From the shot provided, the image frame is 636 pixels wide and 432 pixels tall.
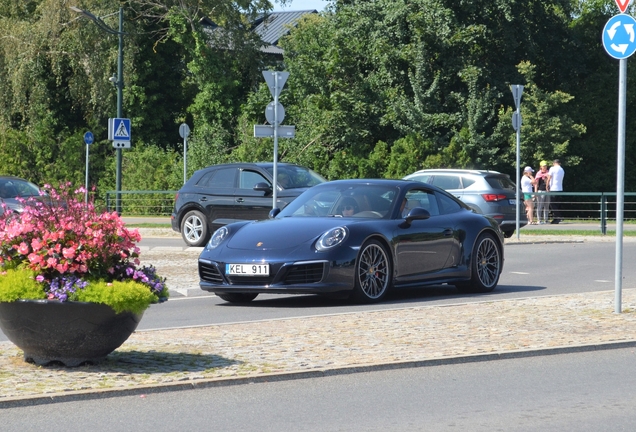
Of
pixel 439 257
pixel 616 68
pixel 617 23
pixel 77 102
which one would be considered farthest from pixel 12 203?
pixel 616 68

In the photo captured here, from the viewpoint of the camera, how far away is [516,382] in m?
8.29

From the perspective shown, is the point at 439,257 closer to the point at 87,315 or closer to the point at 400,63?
the point at 87,315

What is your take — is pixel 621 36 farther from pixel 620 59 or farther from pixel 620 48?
pixel 620 59

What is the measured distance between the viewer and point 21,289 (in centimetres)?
809

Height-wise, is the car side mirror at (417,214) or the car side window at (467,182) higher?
the car side window at (467,182)

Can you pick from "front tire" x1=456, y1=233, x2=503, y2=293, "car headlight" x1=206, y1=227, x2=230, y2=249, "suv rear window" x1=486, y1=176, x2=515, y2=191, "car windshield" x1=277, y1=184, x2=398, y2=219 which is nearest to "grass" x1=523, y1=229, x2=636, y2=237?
"suv rear window" x1=486, y1=176, x2=515, y2=191

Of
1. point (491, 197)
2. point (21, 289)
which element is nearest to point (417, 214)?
point (21, 289)

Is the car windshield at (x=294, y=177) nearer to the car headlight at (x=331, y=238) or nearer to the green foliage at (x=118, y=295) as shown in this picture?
the car headlight at (x=331, y=238)

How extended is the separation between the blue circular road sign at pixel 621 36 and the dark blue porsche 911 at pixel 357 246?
2.99 meters

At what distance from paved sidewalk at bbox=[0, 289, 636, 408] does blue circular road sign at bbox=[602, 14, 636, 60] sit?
8.72 feet

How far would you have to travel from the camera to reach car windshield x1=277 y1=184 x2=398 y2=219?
566 inches

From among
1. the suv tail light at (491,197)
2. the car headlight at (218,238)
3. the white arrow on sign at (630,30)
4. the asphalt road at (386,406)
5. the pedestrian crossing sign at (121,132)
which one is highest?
the pedestrian crossing sign at (121,132)

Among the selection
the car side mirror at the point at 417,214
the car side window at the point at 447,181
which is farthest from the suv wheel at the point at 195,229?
the car side mirror at the point at 417,214

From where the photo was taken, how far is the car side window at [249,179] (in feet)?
80.4
